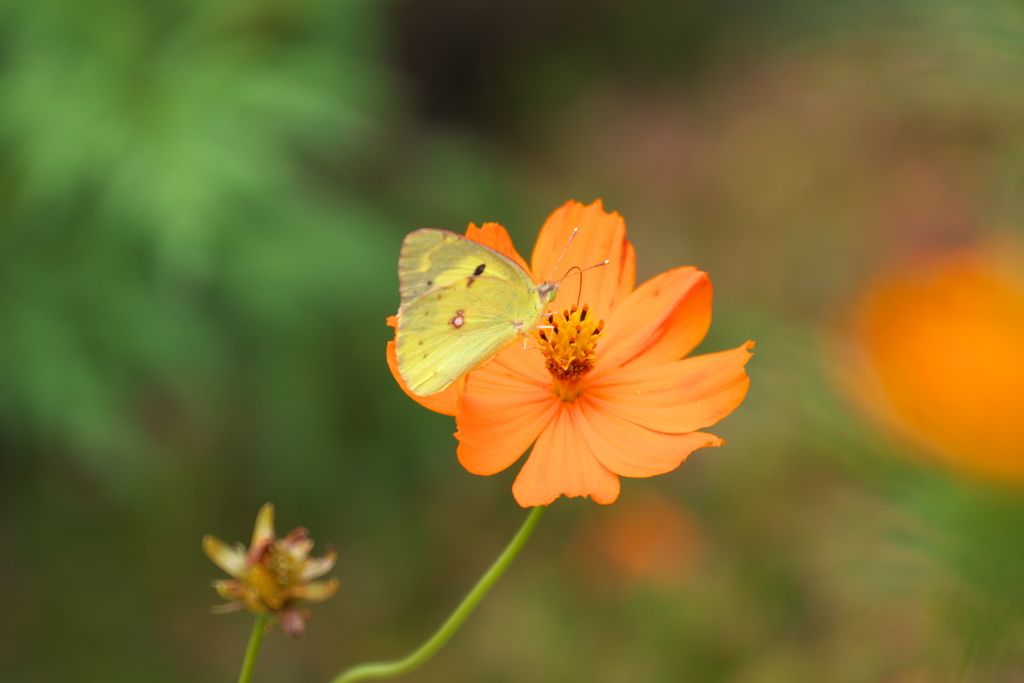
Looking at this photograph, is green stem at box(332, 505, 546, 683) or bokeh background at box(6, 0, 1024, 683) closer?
green stem at box(332, 505, 546, 683)

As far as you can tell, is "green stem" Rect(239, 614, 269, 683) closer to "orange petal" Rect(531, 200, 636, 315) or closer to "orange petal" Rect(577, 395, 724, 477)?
"orange petal" Rect(577, 395, 724, 477)

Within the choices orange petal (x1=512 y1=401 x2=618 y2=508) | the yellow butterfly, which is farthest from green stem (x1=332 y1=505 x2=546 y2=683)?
the yellow butterfly

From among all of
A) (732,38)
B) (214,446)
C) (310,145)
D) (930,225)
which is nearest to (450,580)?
(214,446)

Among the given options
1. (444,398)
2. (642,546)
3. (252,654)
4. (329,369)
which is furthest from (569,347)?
(329,369)

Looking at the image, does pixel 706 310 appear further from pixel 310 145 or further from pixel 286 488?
pixel 310 145

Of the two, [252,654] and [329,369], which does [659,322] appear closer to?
[252,654]

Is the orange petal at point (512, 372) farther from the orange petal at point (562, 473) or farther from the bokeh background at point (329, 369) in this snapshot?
the bokeh background at point (329, 369)

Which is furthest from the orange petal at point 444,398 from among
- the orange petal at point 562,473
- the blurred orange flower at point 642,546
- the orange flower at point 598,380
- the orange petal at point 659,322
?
the blurred orange flower at point 642,546
